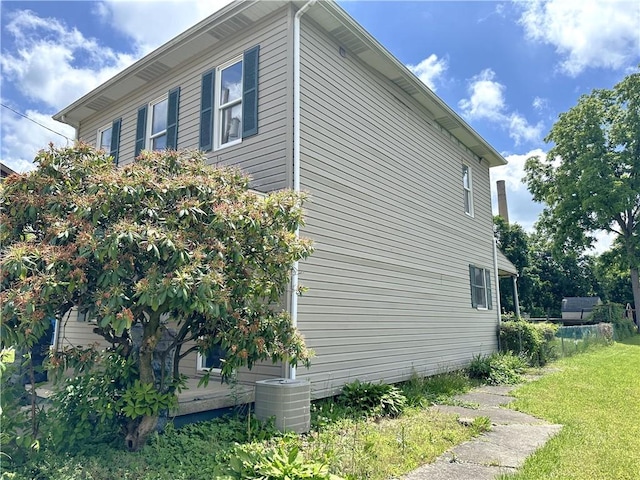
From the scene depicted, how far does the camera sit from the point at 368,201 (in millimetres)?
7828

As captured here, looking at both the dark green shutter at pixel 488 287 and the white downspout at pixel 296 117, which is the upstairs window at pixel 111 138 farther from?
the dark green shutter at pixel 488 287

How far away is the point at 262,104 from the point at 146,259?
378cm

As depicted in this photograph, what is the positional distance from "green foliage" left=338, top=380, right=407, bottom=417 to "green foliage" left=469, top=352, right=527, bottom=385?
420cm

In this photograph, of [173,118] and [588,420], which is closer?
[588,420]

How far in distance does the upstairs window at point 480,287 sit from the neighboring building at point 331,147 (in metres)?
0.85

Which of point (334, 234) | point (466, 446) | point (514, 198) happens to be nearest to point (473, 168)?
point (334, 234)

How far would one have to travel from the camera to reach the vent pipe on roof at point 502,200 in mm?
30984

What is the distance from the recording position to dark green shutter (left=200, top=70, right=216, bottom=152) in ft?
24.3

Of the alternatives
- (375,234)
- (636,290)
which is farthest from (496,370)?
(636,290)

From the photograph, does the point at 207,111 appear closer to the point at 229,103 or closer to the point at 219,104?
the point at 219,104

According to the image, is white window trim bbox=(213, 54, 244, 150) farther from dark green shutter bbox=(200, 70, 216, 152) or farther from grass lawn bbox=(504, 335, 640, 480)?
grass lawn bbox=(504, 335, 640, 480)

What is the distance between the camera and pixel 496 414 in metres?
6.64

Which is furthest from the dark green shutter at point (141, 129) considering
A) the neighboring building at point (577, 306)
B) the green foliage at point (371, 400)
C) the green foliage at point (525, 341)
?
the neighboring building at point (577, 306)

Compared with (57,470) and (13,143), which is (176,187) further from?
(13,143)
